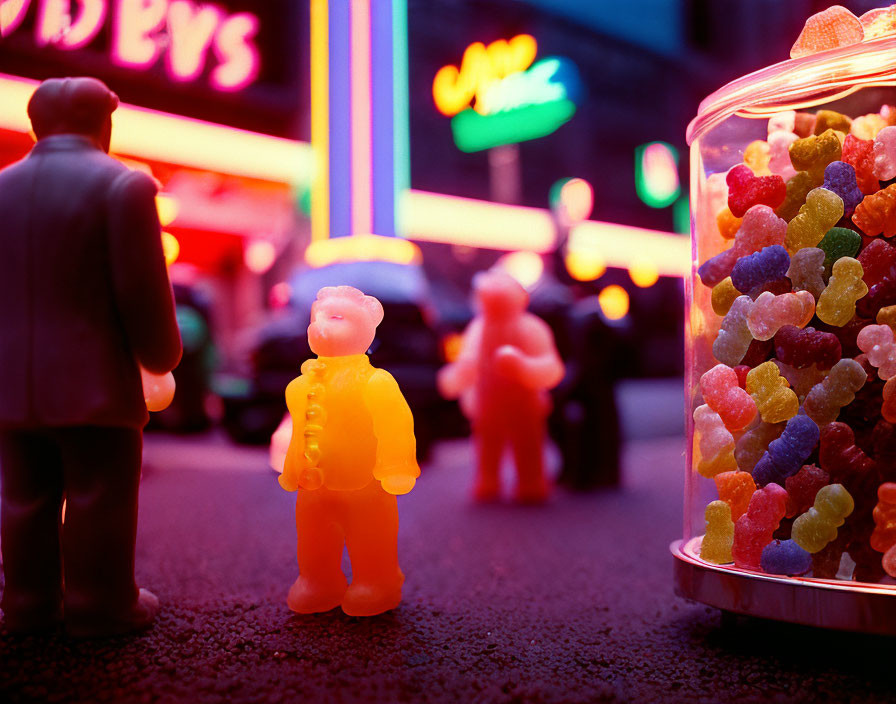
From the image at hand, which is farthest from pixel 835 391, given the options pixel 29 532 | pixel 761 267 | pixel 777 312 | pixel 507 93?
pixel 507 93

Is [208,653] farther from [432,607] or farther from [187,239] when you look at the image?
[187,239]

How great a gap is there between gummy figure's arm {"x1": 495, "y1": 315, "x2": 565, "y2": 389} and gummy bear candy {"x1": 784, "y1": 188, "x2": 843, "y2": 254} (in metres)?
1.68

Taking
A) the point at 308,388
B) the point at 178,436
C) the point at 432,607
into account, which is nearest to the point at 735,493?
the point at 432,607

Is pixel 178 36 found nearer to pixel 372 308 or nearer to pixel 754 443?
pixel 372 308

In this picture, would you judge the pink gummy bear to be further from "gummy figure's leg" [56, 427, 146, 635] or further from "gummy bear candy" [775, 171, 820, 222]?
"gummy figure's leg" [56, 427, 146, 635]

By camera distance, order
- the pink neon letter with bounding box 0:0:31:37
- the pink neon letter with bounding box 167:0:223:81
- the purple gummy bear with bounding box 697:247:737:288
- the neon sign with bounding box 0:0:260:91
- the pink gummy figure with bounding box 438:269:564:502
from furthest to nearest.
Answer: the pink neon letter with bounding box 167:0:223:81 → the neon sign with bounding box 0:0:260:91 → the pink gummy figure with bounding box 438:269:564:502 → the pink neon letter with bounding box 0:0:31:37 → the purple gummy bear with bounding box 697:247:737:288

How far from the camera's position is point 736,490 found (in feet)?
5.42

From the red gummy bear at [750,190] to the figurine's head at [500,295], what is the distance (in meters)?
1.70

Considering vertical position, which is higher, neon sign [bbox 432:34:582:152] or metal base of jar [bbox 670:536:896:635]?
neon sign [bbox 432:34:582:152]

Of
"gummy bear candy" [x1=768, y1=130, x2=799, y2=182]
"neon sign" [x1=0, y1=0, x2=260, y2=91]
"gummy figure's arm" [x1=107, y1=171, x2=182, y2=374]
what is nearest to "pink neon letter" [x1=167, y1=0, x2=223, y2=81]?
"neon sign" [x1=0, y1=0, x2=260, y2=91]

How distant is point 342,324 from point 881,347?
116 cm

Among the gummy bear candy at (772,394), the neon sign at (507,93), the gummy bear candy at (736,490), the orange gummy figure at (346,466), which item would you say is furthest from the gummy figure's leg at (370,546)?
the neon sign at (507,93)

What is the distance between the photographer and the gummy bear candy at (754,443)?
1646mm

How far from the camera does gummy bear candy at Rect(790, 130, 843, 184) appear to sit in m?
1.65
